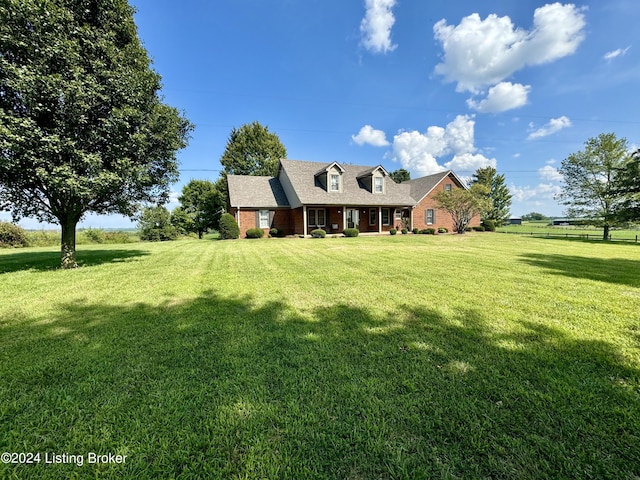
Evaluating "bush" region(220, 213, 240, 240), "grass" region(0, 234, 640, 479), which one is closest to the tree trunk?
"grass" region(0, 234, 640, 479)

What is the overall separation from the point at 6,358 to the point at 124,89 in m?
7.80

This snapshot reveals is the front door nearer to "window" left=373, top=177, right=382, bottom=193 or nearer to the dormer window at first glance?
the dormer window

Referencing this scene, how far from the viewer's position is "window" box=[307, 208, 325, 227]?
22.9 meters

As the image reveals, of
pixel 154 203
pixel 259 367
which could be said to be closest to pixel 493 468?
pixel 259 367

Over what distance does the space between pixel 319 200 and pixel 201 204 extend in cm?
1771

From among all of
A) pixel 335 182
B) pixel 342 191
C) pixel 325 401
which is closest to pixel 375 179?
pixel 342 191

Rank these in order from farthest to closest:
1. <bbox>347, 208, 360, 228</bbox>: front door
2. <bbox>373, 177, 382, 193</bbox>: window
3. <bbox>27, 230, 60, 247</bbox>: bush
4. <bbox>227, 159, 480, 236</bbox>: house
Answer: <bbox>373, 177, 382, 193</bbox>: window < <bbox>347, 208, 360, 228</bbox>: front door < <bbox>227, 159, 480, 236</bbox>: house < <bbox>27, 230, 60, 247</bbox>: bush

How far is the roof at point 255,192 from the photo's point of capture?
2248 centimetres

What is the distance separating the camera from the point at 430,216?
94.3 ft

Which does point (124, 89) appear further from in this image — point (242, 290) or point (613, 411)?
point (613, 411)

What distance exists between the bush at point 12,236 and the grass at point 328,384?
20737mm

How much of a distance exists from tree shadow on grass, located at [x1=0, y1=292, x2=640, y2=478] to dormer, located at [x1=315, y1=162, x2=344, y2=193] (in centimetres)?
1993

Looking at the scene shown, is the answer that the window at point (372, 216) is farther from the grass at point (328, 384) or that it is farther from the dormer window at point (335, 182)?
the grass at point (328, 384)

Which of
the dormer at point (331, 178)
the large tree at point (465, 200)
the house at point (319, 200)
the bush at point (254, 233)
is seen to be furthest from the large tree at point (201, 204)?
the large tree at point (465, 200)
